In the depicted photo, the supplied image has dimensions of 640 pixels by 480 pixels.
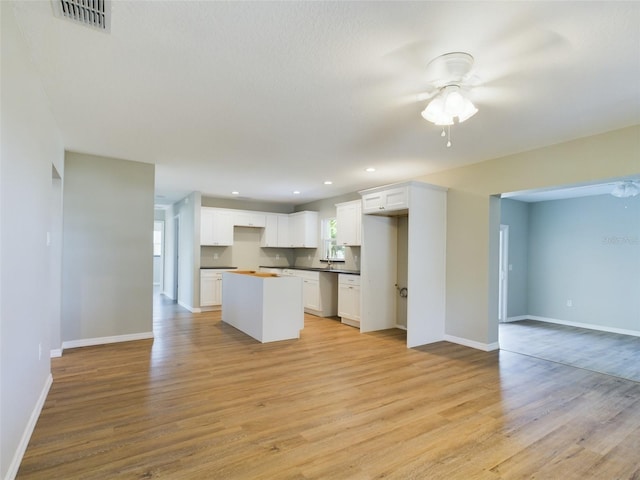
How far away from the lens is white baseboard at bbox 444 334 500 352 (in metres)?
4.51

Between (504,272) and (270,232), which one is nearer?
(504,272)

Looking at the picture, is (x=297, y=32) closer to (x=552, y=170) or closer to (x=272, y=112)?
(x=272, y=112)

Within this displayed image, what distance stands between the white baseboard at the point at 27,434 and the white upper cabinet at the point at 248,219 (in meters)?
5.21

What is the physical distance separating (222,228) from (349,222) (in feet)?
10.1

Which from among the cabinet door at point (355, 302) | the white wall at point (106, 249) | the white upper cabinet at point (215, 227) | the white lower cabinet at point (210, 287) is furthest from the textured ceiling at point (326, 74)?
the white lower cabinet at point (210, 287)

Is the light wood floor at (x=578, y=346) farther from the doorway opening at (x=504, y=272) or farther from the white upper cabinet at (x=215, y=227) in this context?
the white upper cabinet at (x=215, y=227)

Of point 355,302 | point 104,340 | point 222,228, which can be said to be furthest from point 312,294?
point 104,340

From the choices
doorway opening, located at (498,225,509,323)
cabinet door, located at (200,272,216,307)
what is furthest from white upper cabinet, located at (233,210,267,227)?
doorway opening, located at (498,225,509,323)

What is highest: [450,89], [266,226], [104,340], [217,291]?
[450,89]

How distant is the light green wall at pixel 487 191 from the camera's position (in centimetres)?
349

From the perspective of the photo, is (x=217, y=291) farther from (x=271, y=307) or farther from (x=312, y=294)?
(x=271, y=307)

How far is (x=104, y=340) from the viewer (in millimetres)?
4664

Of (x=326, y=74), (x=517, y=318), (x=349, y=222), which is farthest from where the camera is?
(x=517, y=318)

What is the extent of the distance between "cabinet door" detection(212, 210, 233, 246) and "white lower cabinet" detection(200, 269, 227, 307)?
2.42ft
